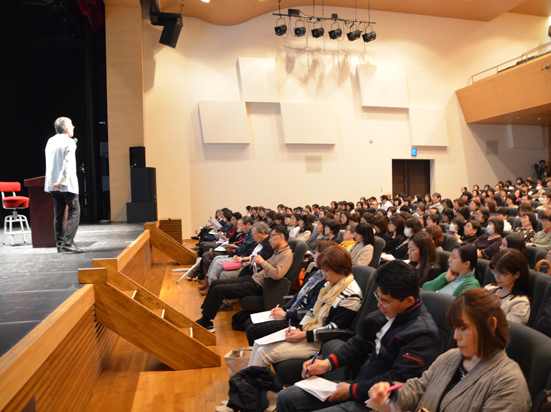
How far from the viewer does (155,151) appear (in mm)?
11180

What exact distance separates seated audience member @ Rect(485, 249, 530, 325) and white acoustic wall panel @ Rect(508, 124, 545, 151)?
1340cm

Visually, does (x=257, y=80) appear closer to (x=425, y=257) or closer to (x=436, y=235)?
(x=436, y=235)

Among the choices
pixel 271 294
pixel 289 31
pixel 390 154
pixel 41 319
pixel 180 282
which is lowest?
pixel 180 282

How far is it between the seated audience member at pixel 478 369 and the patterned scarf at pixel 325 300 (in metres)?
1.01

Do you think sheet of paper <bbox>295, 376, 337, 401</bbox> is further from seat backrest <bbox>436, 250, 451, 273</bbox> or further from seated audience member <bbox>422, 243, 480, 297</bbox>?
seat backrest <bbox>436, 250, 451, 273</bbox>

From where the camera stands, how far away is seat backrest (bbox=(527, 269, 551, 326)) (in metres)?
2.08

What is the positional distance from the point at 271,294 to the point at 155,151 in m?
8.38

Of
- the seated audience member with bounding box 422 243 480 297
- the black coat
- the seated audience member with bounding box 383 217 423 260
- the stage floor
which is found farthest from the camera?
the seated audience member with bounding box 383 217 423 260

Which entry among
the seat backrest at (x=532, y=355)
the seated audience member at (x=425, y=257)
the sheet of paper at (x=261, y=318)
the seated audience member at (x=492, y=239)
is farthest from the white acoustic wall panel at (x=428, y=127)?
the seat backrest at (x=532, y=355)

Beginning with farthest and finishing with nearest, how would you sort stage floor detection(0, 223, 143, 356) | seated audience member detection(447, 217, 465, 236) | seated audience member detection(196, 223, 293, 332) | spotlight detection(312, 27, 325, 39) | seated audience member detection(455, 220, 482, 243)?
spotlight detection(312, 27, 325, 39) < seated audience member detection(447, 217, 465, 236) < seated audience member detection(455, 220, 482, 243) < seated audience member detection(196, 223, 293, 332) < stage floor detection(0, 223, 143, 356)

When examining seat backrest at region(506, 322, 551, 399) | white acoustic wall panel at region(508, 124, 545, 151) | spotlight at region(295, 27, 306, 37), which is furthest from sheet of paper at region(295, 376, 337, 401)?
white acoustic wall panel at region(508, 124, 545, 151)

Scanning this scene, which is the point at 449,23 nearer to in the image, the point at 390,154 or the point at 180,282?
the point at 390,154

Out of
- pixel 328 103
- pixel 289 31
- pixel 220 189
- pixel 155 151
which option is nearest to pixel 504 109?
pixel 328 103

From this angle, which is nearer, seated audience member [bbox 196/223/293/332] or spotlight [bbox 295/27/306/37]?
seated audience member [bbox 196/223/293/332]
